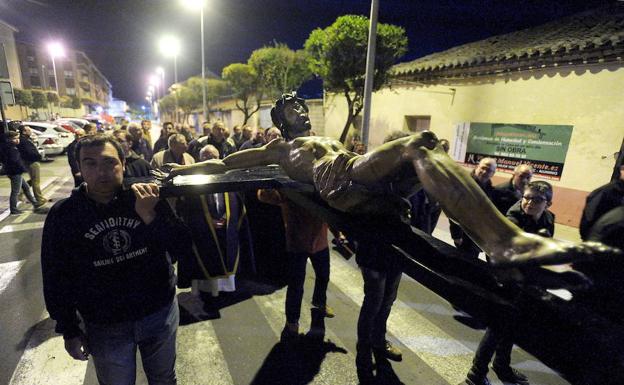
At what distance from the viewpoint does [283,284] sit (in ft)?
14.1

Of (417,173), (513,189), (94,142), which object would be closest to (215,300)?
(94,142)

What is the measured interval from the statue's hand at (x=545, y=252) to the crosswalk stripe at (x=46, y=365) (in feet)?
10.9

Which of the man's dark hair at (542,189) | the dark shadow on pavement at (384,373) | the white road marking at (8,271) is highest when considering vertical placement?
the man's dark hair at (542,189)

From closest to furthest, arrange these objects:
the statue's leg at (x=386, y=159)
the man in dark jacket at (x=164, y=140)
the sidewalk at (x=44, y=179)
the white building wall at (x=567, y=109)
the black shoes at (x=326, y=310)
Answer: the statue's leg at (x=386, y=159) < the black shoes at (x=326, y=310) < the white building wall at (x=567, y=109) < the sidewalk at (x=44, y=179) < the man in dark jacket at (x=164, y=140)

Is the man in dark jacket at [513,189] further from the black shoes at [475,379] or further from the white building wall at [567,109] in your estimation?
the white building wall at [567,109]

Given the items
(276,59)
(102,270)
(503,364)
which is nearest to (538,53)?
(503,364)

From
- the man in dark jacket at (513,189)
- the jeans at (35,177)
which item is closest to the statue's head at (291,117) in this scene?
the man in dark jacket at (513,189)

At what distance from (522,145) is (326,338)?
7.29 m

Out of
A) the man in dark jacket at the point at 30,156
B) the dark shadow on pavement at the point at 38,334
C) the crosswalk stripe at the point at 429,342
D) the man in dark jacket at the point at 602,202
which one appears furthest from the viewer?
the man in dark jacket at the point at 30,156

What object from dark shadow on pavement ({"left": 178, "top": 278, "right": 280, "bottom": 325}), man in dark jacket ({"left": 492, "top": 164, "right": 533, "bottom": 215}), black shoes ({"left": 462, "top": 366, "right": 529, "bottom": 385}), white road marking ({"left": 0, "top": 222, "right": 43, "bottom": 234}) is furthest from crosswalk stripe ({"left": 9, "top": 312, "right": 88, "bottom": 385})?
man in dark jacket ({"left": 492, "top": 164, "right": 533, "bottom": 215})

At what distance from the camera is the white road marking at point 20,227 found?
19.5 feet

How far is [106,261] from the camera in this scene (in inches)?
69.2

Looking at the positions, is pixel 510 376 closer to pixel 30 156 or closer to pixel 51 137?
pixel 30 156

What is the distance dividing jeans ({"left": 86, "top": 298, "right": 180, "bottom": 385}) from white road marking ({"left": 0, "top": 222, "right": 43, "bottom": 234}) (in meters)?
5.99
